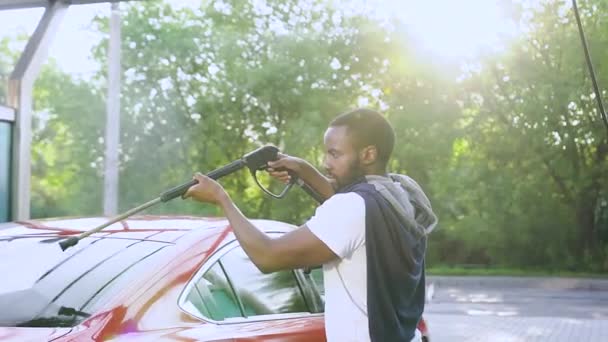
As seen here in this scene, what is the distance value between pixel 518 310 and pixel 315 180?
1225 centimetres

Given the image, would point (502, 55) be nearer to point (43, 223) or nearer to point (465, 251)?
point (465, 251)

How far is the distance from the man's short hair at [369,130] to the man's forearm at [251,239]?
422mm

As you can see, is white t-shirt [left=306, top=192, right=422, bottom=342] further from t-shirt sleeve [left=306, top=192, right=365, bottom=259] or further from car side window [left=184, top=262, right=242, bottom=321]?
car side window [left=184, top=262, right=242, bottom=321]

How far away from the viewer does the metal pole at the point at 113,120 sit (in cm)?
1187

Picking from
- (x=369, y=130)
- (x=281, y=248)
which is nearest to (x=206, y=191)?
(x=281, y=248)

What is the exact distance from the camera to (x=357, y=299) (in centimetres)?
291

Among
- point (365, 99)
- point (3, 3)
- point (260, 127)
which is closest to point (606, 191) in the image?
point (365, 99)

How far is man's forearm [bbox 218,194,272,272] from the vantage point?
2.77 m

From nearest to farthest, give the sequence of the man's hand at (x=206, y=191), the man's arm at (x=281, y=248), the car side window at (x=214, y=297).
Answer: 1. the man's arm at (x=281, y=248)
2. the man's hand at (x=206, y=191)
3. the car side window at (x=214, y=297)

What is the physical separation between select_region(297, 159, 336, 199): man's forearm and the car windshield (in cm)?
56

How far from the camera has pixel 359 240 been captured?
2828 millimetres

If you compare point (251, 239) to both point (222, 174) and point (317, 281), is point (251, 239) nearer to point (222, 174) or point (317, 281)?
point (222, 174)

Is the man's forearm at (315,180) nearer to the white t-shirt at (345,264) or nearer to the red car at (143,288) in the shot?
the red car at (143,288)

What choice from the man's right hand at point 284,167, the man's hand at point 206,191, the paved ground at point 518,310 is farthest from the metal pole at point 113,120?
the man's hand at point 206,191
